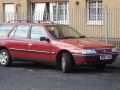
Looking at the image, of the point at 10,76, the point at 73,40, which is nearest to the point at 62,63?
the point at 73,40

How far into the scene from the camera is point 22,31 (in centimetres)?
1478

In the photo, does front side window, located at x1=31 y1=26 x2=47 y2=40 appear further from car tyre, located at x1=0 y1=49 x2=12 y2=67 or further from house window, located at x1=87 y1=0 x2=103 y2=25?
house window, located at x1=87 y1=0 x2=103 y2=25

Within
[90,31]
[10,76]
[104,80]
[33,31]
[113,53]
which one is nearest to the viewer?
[104,80]

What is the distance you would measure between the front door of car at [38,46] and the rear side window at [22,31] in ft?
0.82

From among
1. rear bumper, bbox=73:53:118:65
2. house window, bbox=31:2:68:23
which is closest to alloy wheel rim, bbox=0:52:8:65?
rear bumper, bbox=73:53:118:65

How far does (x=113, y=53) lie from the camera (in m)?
13.4

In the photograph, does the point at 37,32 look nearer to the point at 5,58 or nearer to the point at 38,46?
the point at 38,46

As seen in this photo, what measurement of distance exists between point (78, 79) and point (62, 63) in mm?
1547

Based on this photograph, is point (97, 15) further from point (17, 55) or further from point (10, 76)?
point (10, 76)

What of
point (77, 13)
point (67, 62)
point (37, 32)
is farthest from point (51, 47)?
point (77, 13)

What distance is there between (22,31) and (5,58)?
1161mm

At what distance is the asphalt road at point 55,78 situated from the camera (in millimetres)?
10758

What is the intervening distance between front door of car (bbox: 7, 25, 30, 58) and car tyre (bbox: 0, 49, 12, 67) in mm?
250

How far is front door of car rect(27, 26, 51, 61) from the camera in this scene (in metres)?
13.8
